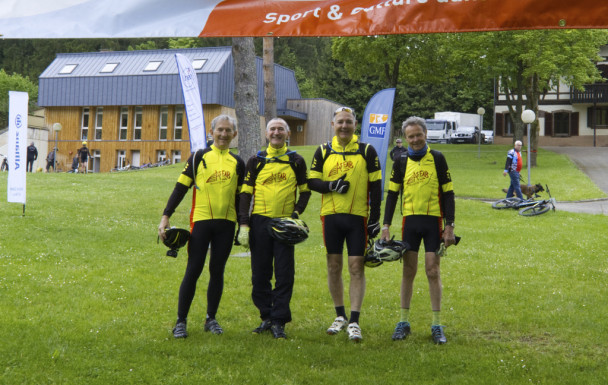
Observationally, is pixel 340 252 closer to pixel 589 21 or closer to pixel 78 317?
pixel 78 317

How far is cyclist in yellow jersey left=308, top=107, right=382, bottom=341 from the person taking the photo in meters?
5.79

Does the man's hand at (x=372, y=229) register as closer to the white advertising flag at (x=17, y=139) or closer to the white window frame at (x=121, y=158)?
the white advertising flag at (x=17, y=139)

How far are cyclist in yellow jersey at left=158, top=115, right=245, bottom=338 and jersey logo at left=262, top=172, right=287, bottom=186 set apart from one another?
279 millimetres

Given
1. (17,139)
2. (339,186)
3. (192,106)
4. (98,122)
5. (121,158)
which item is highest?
(98,122)

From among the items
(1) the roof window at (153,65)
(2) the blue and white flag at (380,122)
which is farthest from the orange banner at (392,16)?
(1) the roof window at (153,65)

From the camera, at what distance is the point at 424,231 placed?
19.1 feet

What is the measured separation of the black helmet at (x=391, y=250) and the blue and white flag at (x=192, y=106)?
5.18 m

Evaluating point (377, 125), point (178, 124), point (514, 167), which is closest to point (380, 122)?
point (377, 125)

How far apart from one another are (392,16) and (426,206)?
311cm

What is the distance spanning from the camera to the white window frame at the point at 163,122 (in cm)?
4522

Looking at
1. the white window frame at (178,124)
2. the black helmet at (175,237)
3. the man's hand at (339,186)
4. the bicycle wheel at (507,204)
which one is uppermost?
the white window frame at (178,124)

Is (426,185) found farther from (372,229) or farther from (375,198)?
(372,229)

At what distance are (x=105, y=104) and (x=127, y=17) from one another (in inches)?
1769

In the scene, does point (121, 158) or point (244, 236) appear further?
point (121, 158)
